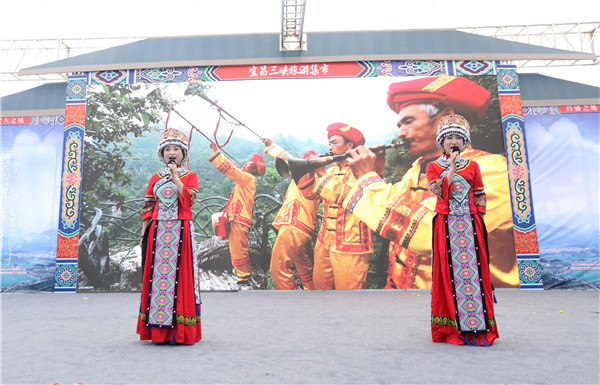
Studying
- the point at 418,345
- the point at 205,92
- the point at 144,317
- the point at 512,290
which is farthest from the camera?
the point at 205,92

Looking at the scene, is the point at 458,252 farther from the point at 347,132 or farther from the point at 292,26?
the point at 292,26

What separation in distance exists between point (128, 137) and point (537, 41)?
A: 6.97 m

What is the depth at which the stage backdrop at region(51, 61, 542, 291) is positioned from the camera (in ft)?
19.2

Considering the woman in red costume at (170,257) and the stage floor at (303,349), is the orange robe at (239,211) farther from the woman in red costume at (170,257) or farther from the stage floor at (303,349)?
the woman in red costume at (170,257)

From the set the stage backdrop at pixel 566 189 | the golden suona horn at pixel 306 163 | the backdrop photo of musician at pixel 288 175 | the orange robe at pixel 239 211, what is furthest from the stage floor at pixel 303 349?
the golden suona horn at pixel 306 163

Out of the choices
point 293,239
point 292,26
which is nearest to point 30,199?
point 293,239

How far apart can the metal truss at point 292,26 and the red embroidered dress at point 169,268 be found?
12.6 feet

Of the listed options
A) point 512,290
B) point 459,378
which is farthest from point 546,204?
point 459,378

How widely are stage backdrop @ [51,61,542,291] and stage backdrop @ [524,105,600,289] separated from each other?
0.59 metres

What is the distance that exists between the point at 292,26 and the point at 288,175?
2.31m

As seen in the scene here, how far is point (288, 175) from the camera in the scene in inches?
237

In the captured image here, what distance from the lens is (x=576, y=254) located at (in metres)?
5.97

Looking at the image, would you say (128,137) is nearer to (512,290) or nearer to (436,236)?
(436,236)

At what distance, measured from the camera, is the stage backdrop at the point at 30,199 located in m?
6.13
